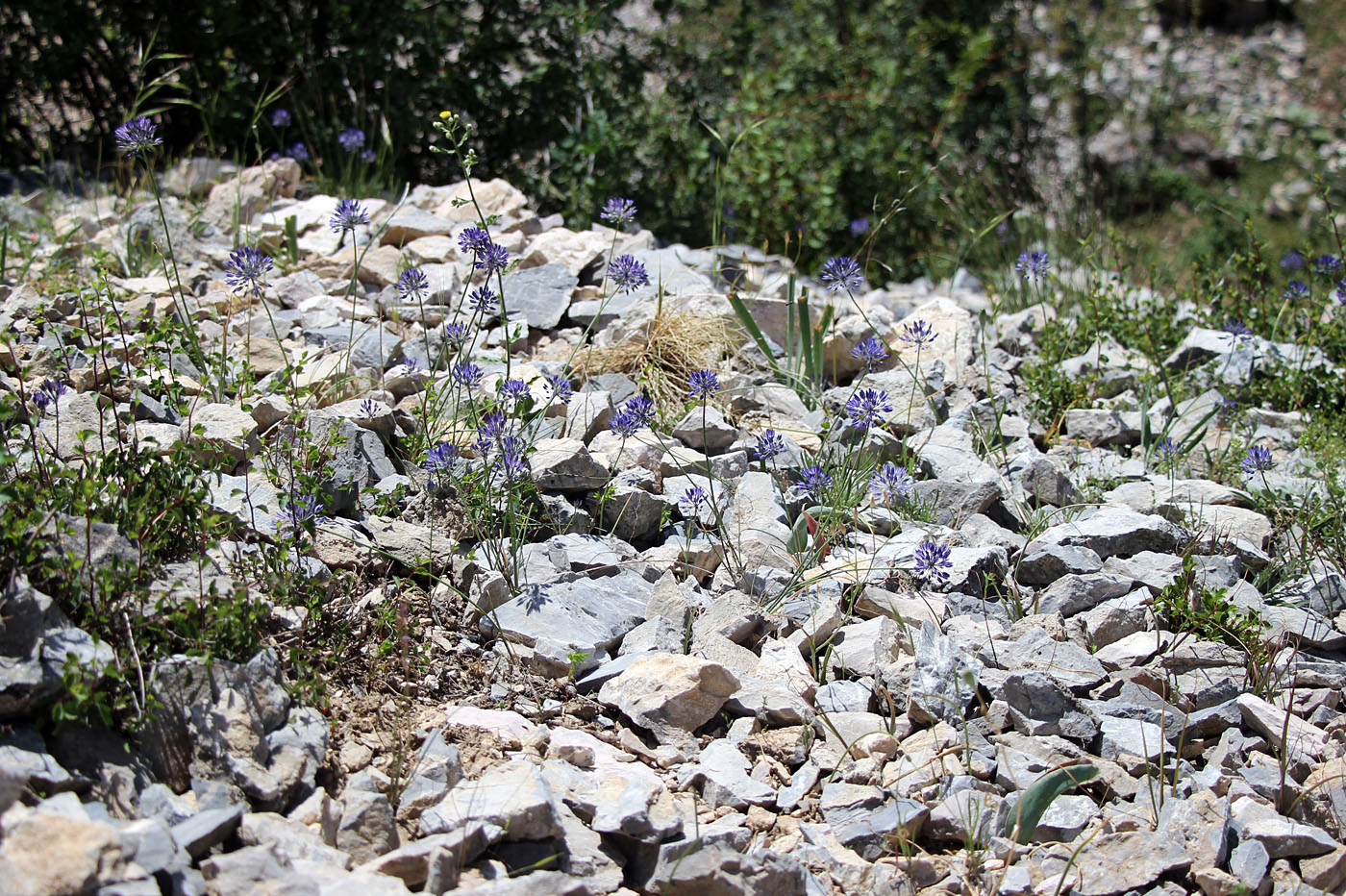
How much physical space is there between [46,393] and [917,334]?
235cm

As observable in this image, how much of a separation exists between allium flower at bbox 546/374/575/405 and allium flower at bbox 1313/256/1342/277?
308cm

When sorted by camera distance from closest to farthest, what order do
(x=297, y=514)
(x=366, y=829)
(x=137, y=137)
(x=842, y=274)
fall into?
(x=366, y=829)
(x=297, y=514)
(x=137, y=137)
(x=842, y=274)

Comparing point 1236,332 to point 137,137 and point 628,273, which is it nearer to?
point 628,273

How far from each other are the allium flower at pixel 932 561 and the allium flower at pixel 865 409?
409 mm

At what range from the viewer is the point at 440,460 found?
105 inches

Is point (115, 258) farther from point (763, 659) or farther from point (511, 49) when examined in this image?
point (763, 659)

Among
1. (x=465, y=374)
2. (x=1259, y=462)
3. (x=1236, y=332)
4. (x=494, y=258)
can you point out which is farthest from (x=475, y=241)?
(x=1236, y=332)

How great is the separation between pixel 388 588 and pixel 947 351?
7.77 feet

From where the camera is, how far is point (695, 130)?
17.6 ft

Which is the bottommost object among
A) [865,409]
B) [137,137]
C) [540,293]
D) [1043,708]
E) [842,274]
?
[1043,708]

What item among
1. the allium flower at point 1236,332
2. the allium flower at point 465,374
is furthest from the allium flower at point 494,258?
the allium flower at point 1236,332

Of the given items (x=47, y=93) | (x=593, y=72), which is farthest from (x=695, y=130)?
(x=47, y=93)

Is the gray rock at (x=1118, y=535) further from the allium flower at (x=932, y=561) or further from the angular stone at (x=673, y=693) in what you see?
the angular stone at (x=673, y=693)

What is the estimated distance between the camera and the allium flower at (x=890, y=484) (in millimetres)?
2979
